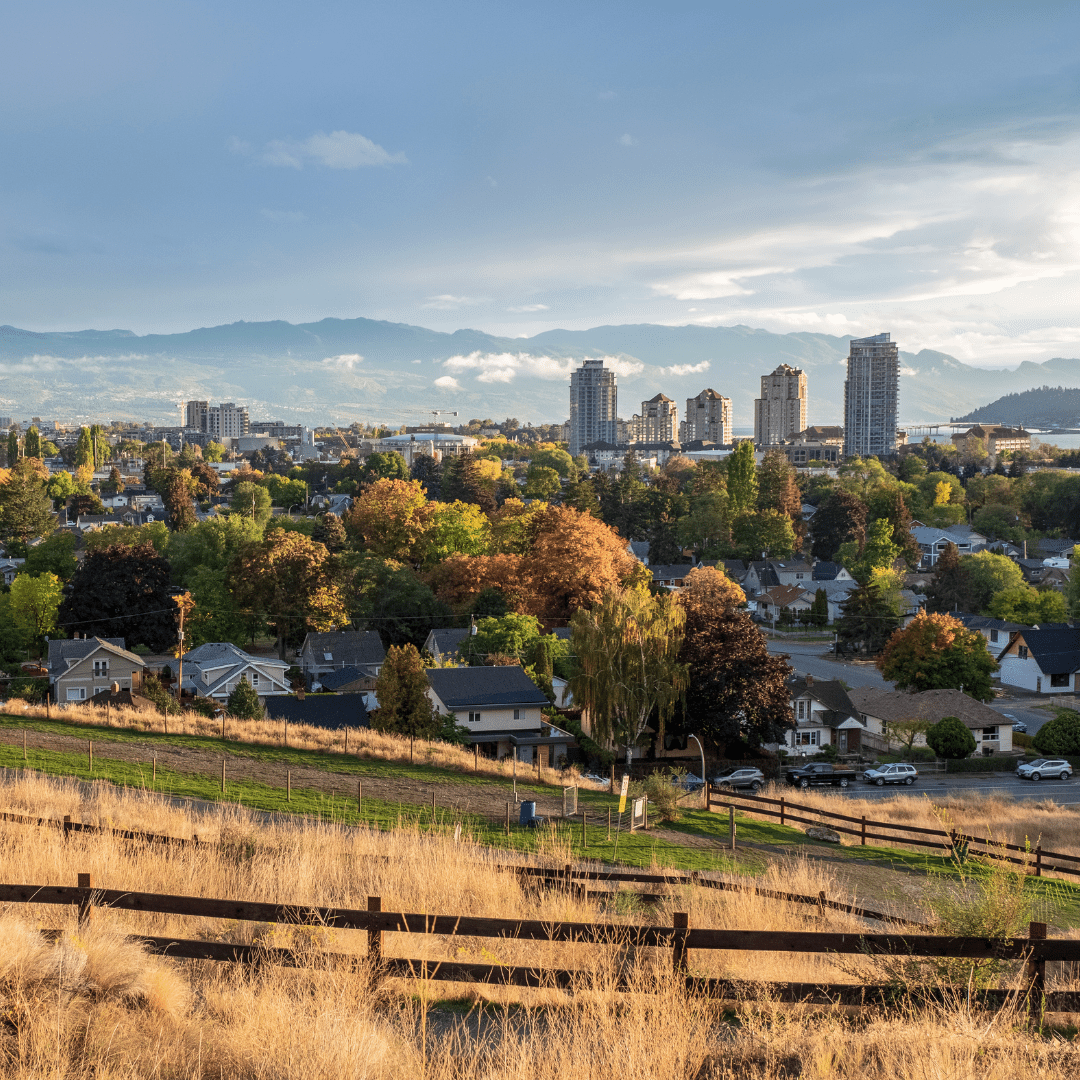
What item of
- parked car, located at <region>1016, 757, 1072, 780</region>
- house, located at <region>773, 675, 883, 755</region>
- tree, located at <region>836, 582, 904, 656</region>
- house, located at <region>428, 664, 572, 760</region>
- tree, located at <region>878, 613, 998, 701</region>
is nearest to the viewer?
house, located at <region>428, 664, 572, 760</region>

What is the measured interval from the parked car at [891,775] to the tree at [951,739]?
9.48ft

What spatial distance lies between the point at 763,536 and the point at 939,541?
63.6ft

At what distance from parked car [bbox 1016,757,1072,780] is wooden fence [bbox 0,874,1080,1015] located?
1250 inches

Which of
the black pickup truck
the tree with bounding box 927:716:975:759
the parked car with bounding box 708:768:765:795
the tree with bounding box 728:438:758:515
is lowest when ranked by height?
the black pickup truck

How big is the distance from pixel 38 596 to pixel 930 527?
8558cm

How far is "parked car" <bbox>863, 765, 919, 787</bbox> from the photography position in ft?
110

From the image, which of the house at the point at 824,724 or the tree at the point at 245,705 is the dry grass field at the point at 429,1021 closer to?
the tree at the point at 245,705

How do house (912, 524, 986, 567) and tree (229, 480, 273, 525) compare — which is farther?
house (912, 524, 986, 567)

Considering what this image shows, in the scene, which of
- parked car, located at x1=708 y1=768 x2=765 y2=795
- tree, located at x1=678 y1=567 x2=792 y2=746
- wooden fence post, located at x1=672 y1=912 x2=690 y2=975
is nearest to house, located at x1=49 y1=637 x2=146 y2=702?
tree, located at x1=678 y1=567 x2=792 y2=746

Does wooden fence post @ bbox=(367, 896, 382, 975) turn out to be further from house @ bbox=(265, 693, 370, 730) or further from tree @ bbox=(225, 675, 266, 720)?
house @ bbox=(265, 693, 370, 730)

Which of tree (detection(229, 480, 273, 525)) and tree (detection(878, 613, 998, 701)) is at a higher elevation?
tree (detection(229, 480, 273, 525))

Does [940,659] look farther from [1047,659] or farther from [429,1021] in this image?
[429,1021]

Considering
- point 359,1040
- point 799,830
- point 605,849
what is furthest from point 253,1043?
point 799,830

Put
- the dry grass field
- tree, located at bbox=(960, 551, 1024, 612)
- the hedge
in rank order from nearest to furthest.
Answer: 1. the dry grass field
2. the hedge
3. tree, located at bbox=(960, 551, 1024, 612)
